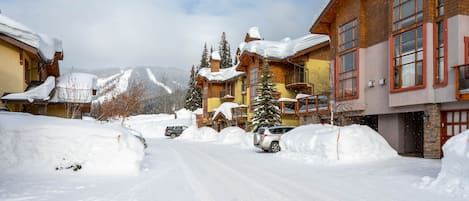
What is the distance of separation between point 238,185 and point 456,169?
17.0 feet

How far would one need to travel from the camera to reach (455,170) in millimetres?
8453

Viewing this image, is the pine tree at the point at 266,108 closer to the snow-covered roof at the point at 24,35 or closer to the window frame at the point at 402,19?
the window frame at the point at 402,19

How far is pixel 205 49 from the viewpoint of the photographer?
7488 cm

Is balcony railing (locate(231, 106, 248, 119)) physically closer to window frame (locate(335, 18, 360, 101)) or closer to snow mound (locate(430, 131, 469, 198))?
window frame (locate(335, 18, 360, 101))

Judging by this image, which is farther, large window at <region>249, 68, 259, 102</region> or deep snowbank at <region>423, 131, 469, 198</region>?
large window at <region>249, 68, 259, 102</region>

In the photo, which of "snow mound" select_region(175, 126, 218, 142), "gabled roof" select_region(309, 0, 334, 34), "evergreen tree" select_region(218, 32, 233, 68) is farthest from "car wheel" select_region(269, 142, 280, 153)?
"evergreen tree" select_region(218, 32, 233, 68)

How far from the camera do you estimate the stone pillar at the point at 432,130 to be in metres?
14.3

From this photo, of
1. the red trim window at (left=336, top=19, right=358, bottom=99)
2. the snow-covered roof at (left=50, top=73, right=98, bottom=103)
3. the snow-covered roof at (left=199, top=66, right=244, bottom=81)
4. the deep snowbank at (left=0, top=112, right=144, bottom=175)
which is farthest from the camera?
the snow-covered roof at (left=199, top=66, right=244, bottom=81)

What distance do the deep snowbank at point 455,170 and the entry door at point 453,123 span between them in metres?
5.79

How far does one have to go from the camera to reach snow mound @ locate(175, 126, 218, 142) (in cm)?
3941

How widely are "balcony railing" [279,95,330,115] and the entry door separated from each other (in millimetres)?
8247

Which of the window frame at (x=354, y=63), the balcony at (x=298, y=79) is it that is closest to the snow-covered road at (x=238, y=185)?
the window frame at (x=354, y=63)

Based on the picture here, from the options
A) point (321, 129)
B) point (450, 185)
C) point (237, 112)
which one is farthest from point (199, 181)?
point (237, 112)

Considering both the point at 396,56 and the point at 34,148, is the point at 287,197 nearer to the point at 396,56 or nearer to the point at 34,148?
the point at 34,148
